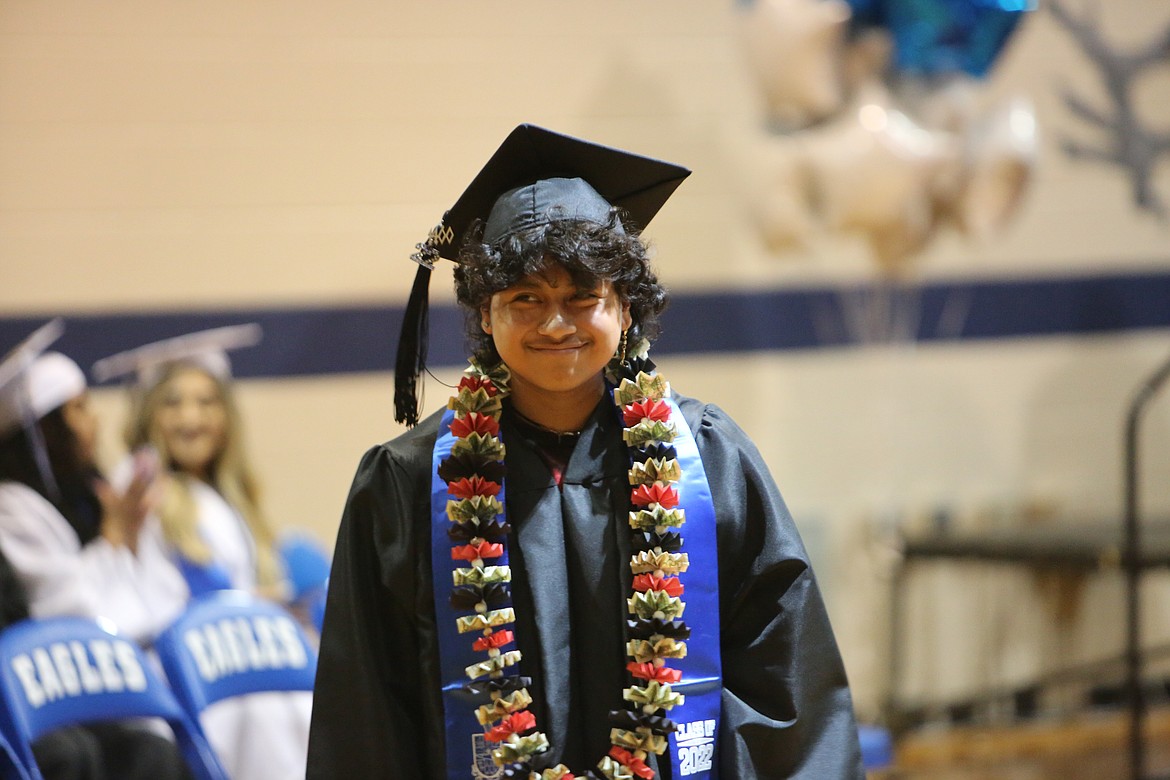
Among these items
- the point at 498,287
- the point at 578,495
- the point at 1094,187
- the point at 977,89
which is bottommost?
the point at 578,495

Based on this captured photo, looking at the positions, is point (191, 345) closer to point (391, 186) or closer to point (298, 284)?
point (298, 284)

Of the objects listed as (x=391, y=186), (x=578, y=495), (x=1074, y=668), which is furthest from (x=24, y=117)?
(x=1074, y=668)

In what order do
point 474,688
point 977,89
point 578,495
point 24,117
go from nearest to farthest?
point 474,688
point 578,495
point 24,117
point 977,89

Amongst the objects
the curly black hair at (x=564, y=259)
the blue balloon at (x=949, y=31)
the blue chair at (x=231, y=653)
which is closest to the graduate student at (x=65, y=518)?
the blue chair at (x=231, y=653)

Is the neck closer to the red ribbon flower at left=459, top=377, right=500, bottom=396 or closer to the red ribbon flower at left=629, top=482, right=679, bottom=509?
the red ribbon flower at left=459, top=377, right=500, bottom=396

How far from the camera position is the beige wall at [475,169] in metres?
4.16

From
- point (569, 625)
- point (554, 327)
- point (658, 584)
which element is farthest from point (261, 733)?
Answer: point (554, 327)

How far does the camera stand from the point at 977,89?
15.9 feet

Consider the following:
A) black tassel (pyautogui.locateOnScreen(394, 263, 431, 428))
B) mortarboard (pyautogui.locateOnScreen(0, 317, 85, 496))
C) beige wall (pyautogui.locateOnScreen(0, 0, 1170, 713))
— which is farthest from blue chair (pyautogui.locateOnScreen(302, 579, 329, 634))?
black tassel (pyautogui.locateOnScreen(394, 263, 431, 428))

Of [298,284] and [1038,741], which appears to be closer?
[298,284]

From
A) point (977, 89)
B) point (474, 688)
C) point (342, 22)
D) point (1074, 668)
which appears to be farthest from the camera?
point (1074, 668)

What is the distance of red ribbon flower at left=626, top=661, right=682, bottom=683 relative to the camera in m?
1.75

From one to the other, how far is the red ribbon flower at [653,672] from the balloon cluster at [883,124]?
114 inches

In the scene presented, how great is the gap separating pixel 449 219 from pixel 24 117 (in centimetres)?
280
